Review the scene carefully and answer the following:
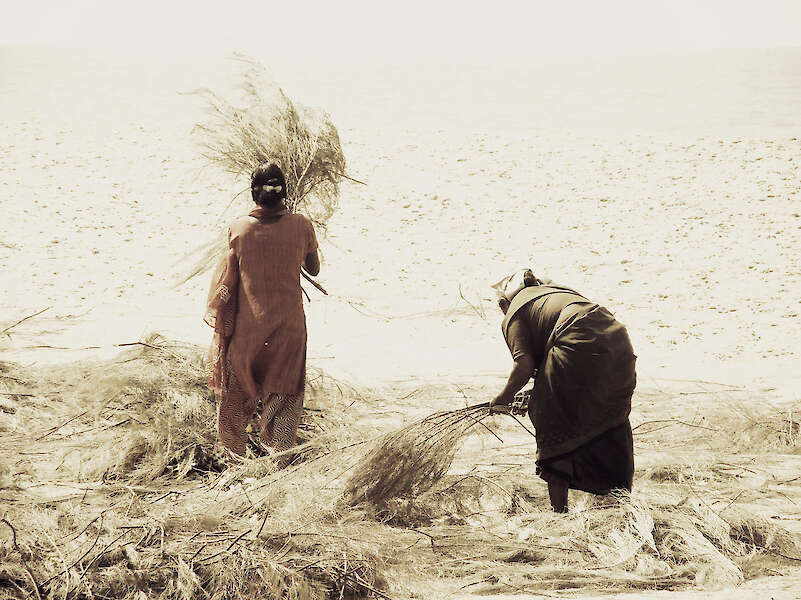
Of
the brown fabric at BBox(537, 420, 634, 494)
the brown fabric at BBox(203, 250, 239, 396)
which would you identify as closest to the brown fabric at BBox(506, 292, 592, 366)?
the brown fabric at BBox(537, 420, 634, 494)

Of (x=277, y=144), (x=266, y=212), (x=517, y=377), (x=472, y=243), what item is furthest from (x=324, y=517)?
Answer: (x=472, y=243)

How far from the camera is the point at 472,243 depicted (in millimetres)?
10984

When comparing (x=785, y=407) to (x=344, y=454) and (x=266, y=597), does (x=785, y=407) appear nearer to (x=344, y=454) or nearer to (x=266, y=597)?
(x=344, y=454)

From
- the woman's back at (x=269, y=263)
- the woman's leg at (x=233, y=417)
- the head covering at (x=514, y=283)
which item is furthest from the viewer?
the woman's leg at (x=233, y=417)

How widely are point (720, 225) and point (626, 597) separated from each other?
833 cm

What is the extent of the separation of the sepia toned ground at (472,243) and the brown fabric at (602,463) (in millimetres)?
552

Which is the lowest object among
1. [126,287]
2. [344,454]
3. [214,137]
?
[126,287]

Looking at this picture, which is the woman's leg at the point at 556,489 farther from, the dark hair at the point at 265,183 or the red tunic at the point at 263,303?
the dark hair at the point at 265,183

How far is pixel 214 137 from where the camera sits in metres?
5.43

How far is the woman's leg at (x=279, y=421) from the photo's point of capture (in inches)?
175

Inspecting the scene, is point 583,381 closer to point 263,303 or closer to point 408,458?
point 408,458

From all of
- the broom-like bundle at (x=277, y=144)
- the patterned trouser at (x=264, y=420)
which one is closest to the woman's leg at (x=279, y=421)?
the patterned trouser at (x=264, y=420)

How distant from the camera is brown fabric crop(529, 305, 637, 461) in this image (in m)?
3.73

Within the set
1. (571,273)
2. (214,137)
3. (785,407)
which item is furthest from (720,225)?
(214,137)
